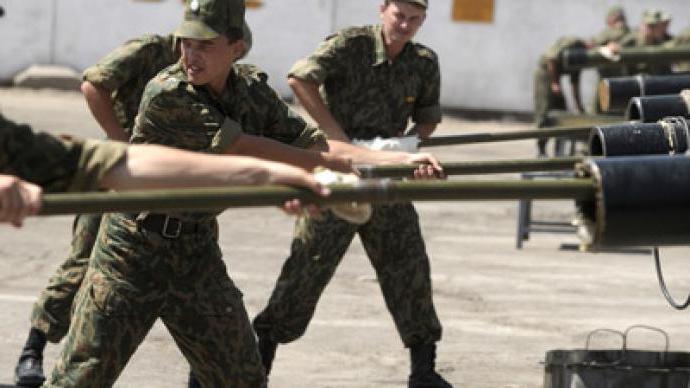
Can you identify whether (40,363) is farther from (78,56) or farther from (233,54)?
(78,56)

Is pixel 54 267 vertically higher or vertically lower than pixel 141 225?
lower

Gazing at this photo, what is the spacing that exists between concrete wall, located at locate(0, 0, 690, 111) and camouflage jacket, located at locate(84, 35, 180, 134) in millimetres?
18000

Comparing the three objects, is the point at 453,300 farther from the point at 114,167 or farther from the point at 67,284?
the point at 114,167

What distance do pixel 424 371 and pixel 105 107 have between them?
1.92 meters

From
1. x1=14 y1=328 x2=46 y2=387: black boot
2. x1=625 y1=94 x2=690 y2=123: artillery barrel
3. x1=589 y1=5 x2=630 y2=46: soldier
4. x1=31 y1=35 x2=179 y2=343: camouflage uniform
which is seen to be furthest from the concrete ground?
x1=589 y1=5 x2=630 y2=46: soldier

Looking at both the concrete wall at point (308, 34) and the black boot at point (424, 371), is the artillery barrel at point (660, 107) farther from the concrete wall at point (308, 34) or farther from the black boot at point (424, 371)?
the concrete wall at point (308, 34)

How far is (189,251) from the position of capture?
24.0 feet

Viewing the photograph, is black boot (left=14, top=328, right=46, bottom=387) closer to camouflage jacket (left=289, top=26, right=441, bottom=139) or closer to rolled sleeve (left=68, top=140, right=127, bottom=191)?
camouflage jacket (left=289, top=26, right=441, bottom=139)

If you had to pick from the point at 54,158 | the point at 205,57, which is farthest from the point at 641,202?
the point at 205,57

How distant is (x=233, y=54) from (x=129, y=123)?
1.73m

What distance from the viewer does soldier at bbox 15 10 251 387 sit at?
28.8ft

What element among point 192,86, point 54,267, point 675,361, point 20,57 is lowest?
point 20,57

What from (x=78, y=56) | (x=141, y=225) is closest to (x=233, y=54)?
(x=141, y=225)

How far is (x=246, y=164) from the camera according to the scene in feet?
19.0
